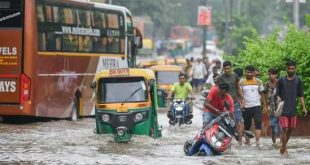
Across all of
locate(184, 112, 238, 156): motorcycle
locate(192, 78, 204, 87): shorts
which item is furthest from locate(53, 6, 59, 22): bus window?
locate(192, 78, 204, 87): shorts

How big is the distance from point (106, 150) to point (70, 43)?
8.55 m

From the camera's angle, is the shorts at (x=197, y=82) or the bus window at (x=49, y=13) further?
the shorts at (x=197, y=82)

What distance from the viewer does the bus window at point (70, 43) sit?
23.7m

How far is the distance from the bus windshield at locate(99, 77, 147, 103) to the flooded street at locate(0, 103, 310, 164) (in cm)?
80

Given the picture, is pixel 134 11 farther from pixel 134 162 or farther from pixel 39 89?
pixel 134 162

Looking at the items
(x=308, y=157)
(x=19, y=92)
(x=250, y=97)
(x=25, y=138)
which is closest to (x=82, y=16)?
(x=19, y=92)

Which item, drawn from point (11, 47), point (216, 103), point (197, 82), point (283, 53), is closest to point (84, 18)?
point (11, 47)

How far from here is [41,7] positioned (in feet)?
72.1

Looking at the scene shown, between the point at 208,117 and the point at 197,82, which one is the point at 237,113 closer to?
the point at 208,117

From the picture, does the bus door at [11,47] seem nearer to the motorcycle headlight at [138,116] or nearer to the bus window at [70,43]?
the bus window at [70,43]

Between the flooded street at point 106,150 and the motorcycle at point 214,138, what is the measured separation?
7.7 inches

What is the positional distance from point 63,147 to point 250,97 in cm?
385

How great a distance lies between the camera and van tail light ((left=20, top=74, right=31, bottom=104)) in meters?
21.4

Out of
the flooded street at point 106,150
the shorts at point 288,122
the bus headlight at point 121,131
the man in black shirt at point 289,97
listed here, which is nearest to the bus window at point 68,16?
the flooded street at point 106,150
